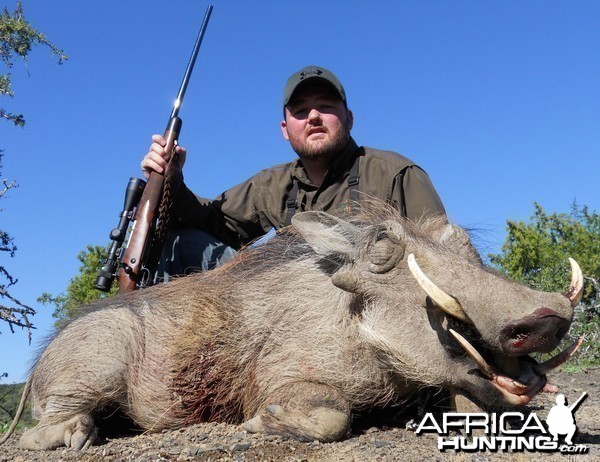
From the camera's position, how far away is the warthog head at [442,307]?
2.81 metres

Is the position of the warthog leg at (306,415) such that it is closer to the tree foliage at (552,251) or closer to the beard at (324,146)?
the beard at (324,146)

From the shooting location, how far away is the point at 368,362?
11.3 feet

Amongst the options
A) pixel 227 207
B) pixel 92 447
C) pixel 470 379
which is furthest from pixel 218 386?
pixel 227 207

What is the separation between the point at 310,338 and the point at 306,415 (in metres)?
0.50

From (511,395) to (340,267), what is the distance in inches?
43.3

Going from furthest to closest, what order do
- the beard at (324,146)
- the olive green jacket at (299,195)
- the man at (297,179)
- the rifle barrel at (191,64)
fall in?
the rifle barrel at (191,64), the beard at (324,146), the man at (297,179), the olive green jacket at (299,195)

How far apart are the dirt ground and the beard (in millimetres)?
2429

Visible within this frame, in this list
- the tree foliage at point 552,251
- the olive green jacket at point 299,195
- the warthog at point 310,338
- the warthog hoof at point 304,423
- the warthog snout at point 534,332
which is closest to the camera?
the warthog snout at point 534,332

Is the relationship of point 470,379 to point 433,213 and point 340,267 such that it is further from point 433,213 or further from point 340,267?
point 433,213

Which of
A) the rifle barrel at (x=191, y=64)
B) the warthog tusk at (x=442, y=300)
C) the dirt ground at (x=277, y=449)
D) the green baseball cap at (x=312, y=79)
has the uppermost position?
the rifle barrel at (x=191, y=64)

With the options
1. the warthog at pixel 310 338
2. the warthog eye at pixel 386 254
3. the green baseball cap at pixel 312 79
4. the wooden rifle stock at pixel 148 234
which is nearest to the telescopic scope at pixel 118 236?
the wooden rifle stock at pixel 148 234

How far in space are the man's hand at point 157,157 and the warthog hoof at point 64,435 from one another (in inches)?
87.0

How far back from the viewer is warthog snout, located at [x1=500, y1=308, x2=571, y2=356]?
2.71 m

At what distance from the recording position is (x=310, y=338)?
3.60 metres
